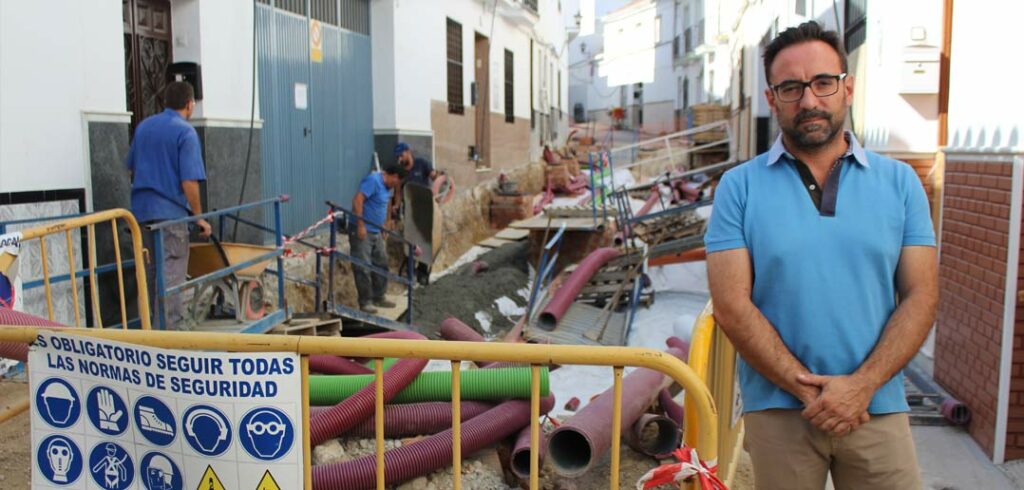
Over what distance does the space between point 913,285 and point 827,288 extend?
0.25 m

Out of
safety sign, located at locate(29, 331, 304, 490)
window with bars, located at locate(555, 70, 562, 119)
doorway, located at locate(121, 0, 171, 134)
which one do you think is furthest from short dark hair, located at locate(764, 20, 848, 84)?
window with bars, located at locate(555, 70, 562, 119)

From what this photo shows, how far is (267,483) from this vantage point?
94.1 inches

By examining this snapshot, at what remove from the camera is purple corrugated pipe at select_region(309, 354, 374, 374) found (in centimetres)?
499

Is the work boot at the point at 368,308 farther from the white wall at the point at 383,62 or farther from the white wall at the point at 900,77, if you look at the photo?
the white wall at the point at 900,77

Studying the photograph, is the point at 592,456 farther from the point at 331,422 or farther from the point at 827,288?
the point at 827,288

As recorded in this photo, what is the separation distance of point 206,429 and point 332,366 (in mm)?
2719

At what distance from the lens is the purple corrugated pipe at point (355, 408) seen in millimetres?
3717

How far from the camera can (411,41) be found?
1271cm

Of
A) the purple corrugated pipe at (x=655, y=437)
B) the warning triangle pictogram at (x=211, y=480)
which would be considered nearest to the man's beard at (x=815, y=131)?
the warning triangle pictogram at (x=211, y=480)

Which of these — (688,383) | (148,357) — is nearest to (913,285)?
(688,383)

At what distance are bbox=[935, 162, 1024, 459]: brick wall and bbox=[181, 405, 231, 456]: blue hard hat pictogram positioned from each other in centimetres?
434

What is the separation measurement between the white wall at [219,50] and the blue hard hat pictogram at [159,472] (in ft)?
18.6

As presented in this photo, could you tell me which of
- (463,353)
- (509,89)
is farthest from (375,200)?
(509,89)

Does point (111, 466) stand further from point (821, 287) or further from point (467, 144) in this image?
point (467, 144)
